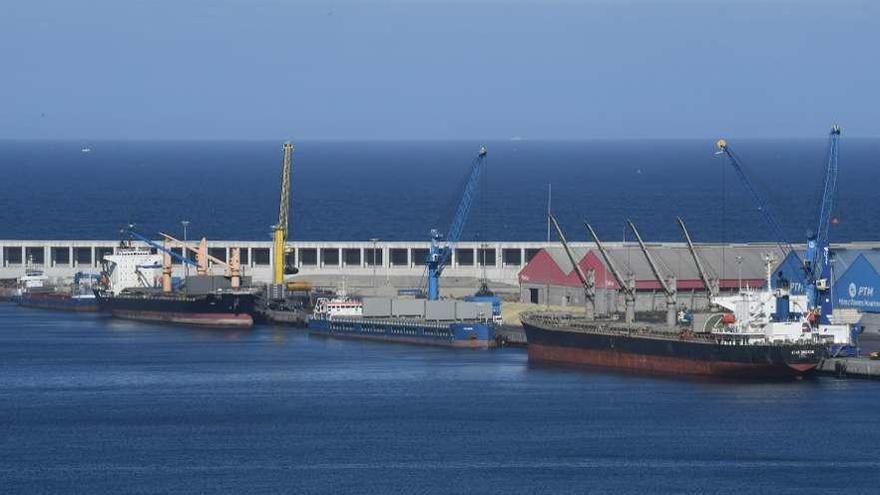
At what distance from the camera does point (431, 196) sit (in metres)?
175

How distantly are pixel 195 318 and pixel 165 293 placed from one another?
4.54 metres

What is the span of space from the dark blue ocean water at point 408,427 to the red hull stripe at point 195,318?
1358 cm

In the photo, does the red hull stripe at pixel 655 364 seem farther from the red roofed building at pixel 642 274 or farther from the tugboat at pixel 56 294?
the tugboat at pixel 56 294

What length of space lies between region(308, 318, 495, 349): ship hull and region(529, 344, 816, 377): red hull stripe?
3885 millimetres

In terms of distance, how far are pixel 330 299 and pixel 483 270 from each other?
11955mm

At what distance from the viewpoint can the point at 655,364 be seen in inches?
2549

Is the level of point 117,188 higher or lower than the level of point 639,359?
higher

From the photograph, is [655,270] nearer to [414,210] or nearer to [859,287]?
[859,287]

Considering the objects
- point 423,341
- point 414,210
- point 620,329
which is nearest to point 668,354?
point 620,329

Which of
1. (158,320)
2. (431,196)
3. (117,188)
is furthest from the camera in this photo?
(117,188)

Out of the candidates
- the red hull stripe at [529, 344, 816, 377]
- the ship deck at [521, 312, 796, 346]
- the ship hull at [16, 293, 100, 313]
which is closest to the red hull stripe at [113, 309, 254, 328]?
the ship hull at [16, 293, 100, 313]

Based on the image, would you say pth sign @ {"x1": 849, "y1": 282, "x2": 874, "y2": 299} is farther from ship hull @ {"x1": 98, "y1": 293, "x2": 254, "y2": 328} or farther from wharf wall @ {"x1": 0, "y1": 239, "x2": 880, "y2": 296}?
ship hull @ {"x1": 98, "y1": 293, "x2": 254, "y2": 328}

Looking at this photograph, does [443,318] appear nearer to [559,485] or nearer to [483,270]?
[483,270]

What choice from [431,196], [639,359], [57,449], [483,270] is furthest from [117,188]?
[57,449]
